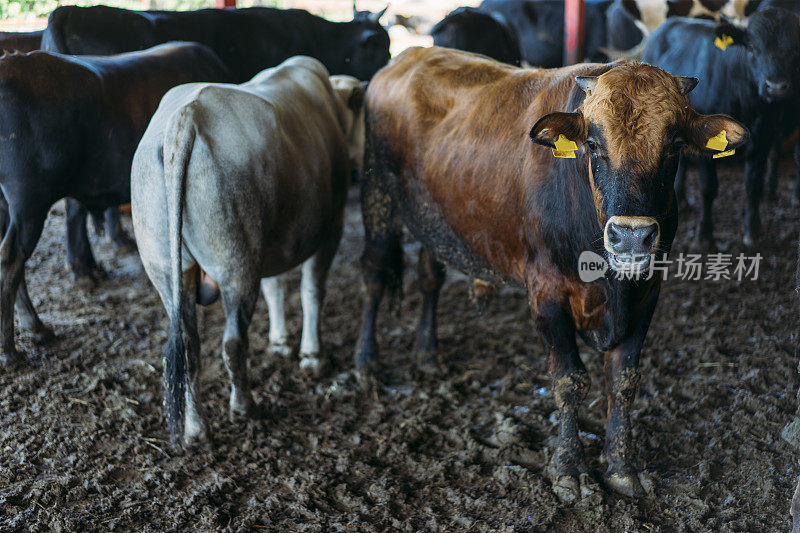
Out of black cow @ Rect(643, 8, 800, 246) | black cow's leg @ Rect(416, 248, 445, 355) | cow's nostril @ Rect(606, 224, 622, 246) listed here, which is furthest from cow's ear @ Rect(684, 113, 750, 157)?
black cow @ Rect(643, 8, 800, 246)

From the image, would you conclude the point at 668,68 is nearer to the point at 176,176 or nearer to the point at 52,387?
the point at 176,176

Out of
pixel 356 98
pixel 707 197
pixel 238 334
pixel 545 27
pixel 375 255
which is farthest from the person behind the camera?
pixel 545 27

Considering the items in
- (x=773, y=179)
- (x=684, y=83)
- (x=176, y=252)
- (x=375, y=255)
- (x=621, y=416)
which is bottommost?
(x=773, y=179)

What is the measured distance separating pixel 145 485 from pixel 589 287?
7.27 feet

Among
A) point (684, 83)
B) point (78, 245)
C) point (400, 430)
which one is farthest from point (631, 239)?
point (78, 245)

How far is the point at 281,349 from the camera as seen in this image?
4598 mm

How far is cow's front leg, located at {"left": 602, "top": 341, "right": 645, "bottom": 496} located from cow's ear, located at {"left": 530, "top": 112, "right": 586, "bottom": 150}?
99cm

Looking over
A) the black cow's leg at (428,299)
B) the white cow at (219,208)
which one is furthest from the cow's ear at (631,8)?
the white cow at (219,208)

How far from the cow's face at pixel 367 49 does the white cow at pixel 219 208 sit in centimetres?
413

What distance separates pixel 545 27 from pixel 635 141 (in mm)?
8505

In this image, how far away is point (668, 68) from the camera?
6438 millimetres

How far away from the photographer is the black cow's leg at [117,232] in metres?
6.64

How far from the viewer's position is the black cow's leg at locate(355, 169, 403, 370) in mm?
4379

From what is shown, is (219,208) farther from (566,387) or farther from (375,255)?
(566,387)
